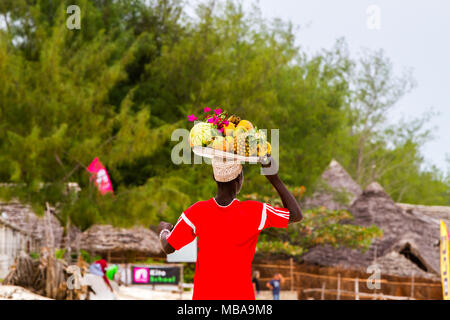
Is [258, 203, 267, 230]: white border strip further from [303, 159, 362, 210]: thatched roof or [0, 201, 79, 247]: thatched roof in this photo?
[303, 159, 362, 210]: thatched roof

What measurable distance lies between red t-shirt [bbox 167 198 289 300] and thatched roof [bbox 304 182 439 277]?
2059 centimetres

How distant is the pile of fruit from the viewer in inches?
140

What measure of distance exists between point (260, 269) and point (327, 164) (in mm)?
9972

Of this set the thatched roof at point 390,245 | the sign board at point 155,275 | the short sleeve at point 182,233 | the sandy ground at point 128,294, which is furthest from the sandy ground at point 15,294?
the thatched roof at point 390,245

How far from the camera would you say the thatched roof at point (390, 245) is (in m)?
23.2

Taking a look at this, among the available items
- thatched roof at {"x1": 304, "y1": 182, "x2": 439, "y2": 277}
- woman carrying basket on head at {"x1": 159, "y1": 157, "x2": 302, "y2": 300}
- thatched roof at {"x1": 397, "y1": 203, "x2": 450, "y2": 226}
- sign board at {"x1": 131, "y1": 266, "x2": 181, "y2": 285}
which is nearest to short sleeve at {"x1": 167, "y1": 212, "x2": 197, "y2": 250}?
woman carrying basket on head at {"x1": 159, "y1": 157, "x2": 302, "y2": 300}

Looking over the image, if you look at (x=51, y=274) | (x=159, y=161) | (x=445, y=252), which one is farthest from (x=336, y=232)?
(x=51, y=274)

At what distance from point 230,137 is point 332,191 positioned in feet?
90.9

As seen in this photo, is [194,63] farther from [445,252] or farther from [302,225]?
[445,252]

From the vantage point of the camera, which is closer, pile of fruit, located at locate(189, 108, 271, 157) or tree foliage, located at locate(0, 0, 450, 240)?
pile of fruit, located at locate(189, 108, 271, 157)

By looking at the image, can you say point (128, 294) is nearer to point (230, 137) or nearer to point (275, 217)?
point (275, 217)

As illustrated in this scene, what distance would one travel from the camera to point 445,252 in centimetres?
1341

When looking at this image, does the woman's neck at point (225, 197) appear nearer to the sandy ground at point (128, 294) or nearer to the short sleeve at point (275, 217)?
the short sleeve at point (275, 217)

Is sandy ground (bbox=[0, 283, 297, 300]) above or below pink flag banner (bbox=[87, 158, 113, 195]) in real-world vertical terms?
below
